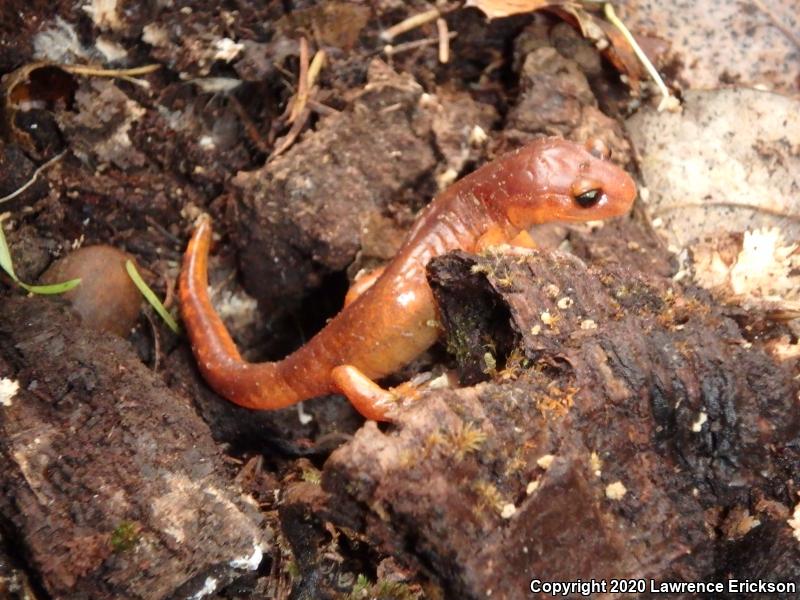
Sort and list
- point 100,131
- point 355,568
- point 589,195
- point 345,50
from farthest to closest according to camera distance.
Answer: point 345,50
point 100,131
point 589,195
point 355,568

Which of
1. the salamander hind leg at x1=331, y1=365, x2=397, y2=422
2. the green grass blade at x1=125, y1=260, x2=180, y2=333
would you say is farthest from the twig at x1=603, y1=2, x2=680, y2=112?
the green grass blade at x1=125, y1=260, x2=180, y2=333

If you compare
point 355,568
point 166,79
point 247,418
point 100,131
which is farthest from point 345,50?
point 355,568

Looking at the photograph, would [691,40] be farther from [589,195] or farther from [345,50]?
[345,50]

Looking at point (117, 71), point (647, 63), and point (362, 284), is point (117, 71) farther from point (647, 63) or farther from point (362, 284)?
point (647, 63)

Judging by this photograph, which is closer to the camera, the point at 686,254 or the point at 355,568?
the point at 355,568

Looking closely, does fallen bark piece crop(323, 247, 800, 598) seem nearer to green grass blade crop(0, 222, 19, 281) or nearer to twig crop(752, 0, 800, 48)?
twig crop(752, 0, 800, 48)

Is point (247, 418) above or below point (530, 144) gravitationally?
below

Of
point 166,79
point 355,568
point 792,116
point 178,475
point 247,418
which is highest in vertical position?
point 166,79
